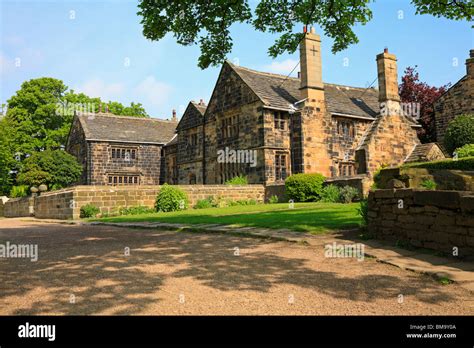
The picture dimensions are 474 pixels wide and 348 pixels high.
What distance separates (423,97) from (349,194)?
77.9 ft

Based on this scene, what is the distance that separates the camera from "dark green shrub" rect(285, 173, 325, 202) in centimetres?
2117

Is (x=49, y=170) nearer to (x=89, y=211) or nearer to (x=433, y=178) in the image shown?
(x=89, y=211)

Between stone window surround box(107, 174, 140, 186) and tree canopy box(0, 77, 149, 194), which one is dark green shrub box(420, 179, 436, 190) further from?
tree canopy box(0, 77, 149, 194)

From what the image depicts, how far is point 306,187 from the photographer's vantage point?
21188mm

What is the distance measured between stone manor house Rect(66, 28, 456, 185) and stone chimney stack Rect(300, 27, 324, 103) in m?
0.06

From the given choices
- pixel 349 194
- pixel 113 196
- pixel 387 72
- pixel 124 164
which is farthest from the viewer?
pixel 124 164

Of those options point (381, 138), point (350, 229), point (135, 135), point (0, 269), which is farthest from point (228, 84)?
point (0, 269)

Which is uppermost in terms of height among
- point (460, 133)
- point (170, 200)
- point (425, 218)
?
point (460, 133)

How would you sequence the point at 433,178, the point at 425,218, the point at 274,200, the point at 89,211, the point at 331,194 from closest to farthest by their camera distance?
the point at 425,218, the point at 433,178, the point at 89,211, the point at 331,194, the point at 274,200

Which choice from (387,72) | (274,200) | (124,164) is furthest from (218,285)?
(124,164)
